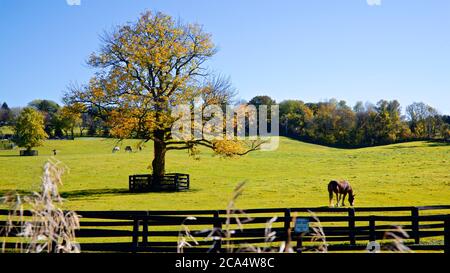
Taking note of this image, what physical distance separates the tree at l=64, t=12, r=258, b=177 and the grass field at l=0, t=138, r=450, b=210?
4.48 metres

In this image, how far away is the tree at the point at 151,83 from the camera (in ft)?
126

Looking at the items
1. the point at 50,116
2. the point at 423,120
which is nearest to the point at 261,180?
the point at 423,120

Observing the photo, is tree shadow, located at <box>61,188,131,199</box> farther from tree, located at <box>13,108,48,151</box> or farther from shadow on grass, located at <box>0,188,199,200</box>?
tree, located at <box>13,108,48,151</box>

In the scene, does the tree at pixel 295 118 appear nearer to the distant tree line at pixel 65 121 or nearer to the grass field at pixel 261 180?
the grass field at pixel 261 180

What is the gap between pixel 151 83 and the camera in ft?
133

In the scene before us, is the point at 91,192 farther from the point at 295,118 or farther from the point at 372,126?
the point at 295,118

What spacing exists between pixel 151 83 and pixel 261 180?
46.8 feet

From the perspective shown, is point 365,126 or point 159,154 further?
point 365,126

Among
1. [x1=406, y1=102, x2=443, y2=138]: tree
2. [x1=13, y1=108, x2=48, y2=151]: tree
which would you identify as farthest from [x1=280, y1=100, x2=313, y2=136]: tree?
[x1=13, y1=108, x2=48, y2=151]: tree

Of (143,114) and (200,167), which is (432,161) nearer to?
(200,167)

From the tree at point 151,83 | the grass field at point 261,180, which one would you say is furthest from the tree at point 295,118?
the tree at point 151,83

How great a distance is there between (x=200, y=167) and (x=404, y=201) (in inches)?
1224

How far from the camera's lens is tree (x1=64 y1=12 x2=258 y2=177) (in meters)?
38.3

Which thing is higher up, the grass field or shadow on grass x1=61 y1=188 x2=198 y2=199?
the grass field
